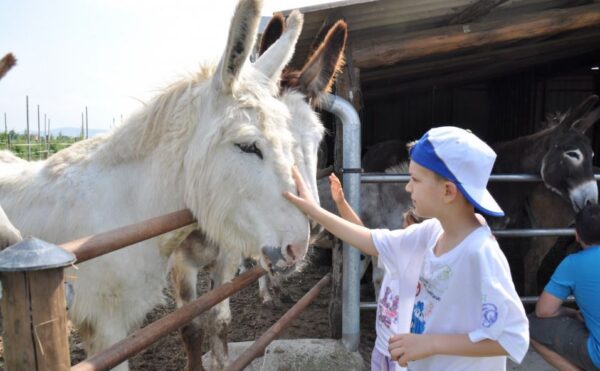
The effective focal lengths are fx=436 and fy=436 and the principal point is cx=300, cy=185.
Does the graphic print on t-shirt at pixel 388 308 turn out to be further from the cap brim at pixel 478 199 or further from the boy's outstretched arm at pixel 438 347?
the cap brim at pixel 478 199

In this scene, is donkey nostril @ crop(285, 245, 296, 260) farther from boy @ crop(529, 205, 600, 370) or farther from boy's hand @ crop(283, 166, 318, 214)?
boy @ crop(529, 205, 600, 370)

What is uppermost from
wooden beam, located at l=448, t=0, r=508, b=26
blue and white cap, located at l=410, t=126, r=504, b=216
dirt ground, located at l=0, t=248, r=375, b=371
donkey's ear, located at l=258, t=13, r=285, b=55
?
wooden beam, located at l=448, t=0, r=508, b=26

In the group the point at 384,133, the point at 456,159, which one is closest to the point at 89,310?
the point at 456,159

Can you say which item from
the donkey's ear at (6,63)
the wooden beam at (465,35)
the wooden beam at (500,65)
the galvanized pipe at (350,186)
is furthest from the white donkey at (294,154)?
the wooden beam at (500,65)

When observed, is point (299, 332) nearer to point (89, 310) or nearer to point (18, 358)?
point (89, 310)

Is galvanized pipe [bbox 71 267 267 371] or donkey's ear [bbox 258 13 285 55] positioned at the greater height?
donkey's ear [bbox 258 13 285 55]

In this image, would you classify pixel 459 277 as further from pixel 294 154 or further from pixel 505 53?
pixel 505 53

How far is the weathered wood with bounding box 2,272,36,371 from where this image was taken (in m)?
1.07

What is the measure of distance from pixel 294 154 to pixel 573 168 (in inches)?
115

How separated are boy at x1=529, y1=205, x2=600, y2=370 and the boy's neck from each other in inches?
70.8

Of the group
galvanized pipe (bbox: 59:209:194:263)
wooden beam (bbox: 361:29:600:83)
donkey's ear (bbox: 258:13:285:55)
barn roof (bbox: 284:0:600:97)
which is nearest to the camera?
galvanized pipe (bbox: 59:209:194:263)

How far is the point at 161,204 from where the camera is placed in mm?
2170

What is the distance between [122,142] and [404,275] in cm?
158

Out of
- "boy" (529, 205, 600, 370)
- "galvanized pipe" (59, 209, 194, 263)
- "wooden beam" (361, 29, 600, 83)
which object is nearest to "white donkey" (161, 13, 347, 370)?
"galvanized pipe" (59, 209, 194, 263)
